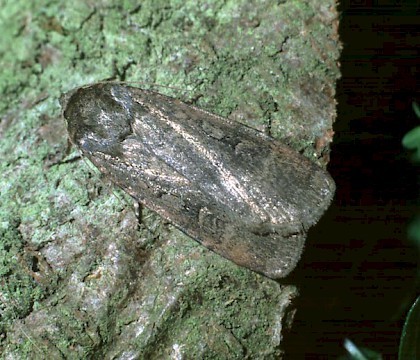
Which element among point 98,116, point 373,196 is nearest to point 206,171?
point 98,116

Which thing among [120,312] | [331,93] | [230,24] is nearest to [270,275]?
[120,312]

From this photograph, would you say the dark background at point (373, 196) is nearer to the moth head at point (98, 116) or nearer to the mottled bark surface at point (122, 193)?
the mottled bark surface at point (122, 193)

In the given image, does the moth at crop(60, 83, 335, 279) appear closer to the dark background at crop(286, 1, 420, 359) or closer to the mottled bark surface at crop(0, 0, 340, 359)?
the mottled bark surface at crop(0, 0, 340, 359)

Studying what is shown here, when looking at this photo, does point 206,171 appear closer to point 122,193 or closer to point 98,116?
point 122,193

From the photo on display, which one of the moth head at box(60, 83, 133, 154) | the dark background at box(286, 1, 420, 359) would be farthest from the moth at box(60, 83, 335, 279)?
the dark background at box(286, 1, 420, 359)

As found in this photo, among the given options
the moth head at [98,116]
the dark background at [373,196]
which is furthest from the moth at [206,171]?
the dark background at [373,196]
